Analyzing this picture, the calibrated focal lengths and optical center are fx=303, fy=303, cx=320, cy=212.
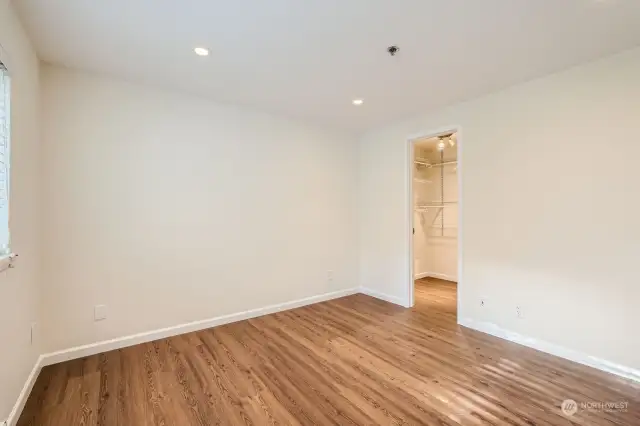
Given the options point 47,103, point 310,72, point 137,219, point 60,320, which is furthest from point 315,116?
point 60,320

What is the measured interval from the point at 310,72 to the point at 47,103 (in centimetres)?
218

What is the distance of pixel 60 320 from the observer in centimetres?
253

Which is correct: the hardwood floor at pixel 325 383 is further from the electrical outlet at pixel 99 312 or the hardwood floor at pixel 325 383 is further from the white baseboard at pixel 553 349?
the electrical outlet at pixel 99 312

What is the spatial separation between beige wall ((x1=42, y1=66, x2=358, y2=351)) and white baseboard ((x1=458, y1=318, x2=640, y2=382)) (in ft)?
6.45

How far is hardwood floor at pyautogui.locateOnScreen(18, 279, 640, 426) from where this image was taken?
1.85 m

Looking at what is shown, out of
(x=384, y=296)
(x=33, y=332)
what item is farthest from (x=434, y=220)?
(x=33, y=332)

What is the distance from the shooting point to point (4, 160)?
67.7 inches

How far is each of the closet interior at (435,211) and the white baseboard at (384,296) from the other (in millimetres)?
1523

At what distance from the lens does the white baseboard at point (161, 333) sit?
2540 mm
